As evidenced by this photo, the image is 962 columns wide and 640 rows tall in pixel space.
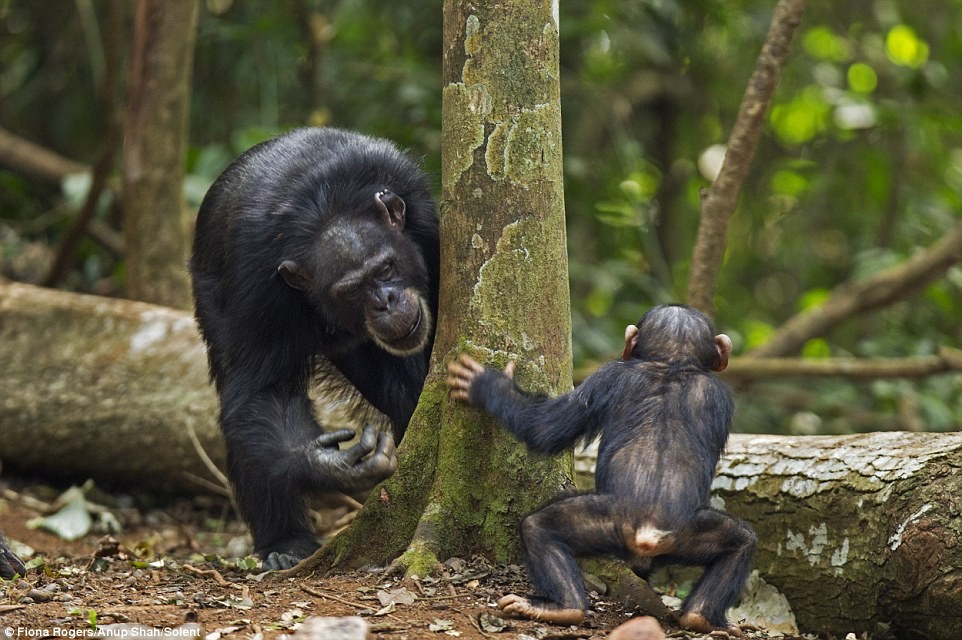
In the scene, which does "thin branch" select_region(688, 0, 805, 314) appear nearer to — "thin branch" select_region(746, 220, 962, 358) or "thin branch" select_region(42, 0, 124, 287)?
"thin branch" select_region(746, 220, 962, 358)

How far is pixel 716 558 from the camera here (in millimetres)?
3697

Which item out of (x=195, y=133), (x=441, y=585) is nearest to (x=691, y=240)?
(x=195, y=133)

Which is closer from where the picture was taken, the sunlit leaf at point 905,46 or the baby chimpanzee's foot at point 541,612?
the baby chimpanzee's foot at point 541,612

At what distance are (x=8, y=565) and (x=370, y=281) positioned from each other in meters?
1.80

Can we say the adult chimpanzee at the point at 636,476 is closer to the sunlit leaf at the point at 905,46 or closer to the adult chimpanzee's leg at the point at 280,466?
the adult chimpanzee's leg at the point at 280,466

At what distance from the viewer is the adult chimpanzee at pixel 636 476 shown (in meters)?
3.60

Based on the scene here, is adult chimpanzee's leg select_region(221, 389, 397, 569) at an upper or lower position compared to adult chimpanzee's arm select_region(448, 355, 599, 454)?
lower

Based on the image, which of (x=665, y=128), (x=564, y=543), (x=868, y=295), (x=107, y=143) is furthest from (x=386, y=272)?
(x=665, y=128)

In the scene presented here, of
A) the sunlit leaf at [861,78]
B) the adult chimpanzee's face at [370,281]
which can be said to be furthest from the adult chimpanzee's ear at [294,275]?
the sunlit leaf at [861,78]

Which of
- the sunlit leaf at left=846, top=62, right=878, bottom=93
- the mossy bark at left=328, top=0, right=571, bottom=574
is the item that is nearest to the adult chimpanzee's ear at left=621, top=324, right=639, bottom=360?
Answer: the mossy bark at left=328, top=0, right=571, bottom=574

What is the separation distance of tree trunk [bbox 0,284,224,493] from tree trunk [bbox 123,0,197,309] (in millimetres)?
789

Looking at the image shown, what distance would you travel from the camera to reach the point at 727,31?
394 inches

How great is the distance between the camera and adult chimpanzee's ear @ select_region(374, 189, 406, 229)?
4816mm

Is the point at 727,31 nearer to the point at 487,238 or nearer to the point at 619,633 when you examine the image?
the point at 487,238
